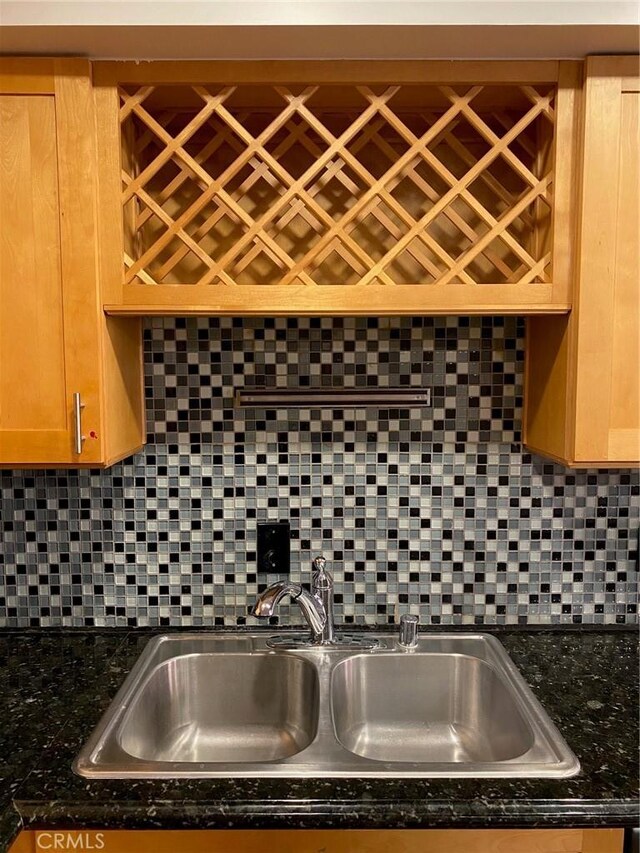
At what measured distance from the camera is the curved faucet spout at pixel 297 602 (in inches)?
57.2

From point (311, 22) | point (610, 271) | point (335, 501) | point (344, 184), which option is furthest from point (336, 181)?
point (335, 501)

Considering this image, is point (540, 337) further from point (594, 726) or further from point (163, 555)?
point (163, 555)

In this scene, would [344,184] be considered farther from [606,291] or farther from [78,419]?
[78,419]

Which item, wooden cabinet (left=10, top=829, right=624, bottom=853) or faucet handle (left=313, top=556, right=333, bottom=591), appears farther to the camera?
faucet handle (left=313, top=556, right=333, bottom=591)

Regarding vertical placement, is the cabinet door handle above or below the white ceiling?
below

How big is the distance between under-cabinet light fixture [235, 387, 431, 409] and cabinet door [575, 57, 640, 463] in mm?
409

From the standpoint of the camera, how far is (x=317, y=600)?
1582mm

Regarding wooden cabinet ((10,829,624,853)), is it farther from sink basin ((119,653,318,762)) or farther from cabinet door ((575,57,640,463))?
cabinet door ((575,57,640,463))

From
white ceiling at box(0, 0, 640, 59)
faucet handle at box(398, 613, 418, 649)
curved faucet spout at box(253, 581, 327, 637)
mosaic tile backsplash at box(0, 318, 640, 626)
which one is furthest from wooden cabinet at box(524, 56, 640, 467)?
curved faucet spout at box(253, 581, 327, 637)

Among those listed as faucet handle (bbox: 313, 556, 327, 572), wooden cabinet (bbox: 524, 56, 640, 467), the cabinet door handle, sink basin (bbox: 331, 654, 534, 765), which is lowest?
sink basin (bbox: 331, 654, 534, 765)

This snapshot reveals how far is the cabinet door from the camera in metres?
1.33

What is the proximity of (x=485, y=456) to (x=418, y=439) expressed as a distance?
178 millimetres

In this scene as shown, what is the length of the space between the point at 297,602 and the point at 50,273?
0.90 m

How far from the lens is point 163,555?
1.73 metres
